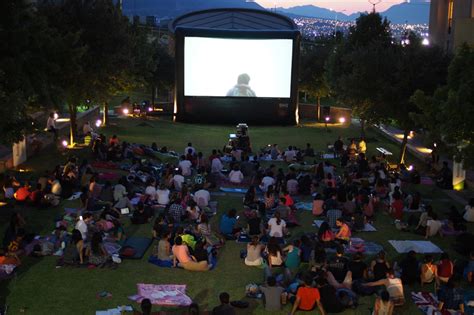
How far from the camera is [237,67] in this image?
3853 cm

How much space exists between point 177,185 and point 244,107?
20.8 meters

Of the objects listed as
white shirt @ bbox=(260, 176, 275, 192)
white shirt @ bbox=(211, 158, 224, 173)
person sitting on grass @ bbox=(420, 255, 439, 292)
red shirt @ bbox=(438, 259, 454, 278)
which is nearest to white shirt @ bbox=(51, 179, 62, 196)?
white shirt @ bbox=(211, 158, 224, 173)

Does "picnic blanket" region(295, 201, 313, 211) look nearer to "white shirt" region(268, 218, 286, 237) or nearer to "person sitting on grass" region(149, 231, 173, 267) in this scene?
"white shirt" region(268, 218, 286, 237)

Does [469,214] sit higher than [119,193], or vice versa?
[119,193]

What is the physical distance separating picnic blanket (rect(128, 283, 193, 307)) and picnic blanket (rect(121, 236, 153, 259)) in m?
1.65

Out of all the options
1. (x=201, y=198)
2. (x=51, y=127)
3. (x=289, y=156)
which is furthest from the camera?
(x=51, y=127)

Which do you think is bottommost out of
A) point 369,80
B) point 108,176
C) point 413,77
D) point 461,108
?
point 108,176

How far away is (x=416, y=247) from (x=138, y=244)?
21.6 feet

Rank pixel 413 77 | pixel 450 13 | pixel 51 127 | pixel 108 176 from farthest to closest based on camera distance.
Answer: pixel 450 13
pixel 51 127
pixel 413 77
pixel 108 176

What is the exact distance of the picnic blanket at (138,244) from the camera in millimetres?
13000

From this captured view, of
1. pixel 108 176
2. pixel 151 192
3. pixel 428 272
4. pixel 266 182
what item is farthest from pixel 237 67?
pixel 428 272

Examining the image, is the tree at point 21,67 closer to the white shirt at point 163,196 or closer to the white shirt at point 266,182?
the white shirt at point 163,196

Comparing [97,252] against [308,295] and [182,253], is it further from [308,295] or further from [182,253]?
[308,295]

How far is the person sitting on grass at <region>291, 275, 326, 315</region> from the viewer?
10102 mm
